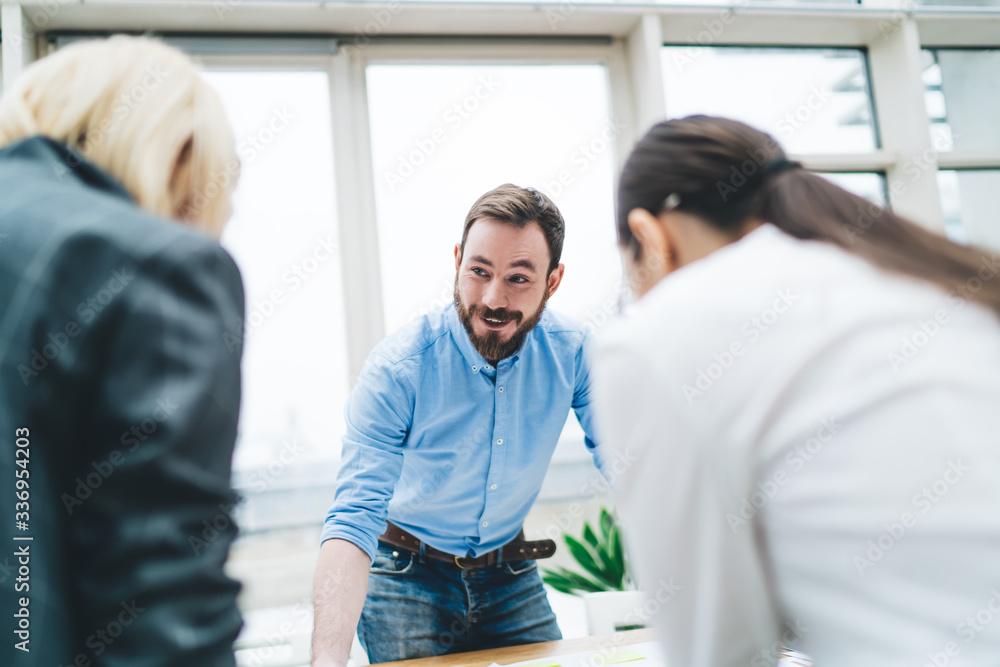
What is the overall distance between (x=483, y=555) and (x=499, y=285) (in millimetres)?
714

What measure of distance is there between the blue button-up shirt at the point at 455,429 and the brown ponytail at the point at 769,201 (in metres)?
0.92

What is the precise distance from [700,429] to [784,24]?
2967 millimetres

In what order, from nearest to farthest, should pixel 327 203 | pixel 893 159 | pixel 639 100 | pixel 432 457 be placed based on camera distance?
pixel 432 457 → pixel 327 203 → pixel 639 100 → pixel 893 159

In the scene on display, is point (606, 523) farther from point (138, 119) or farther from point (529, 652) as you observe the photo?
point (138, 119)

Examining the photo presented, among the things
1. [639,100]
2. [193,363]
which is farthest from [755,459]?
[639,100]

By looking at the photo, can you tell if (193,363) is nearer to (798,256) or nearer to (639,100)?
(798,256)

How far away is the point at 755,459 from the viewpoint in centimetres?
65

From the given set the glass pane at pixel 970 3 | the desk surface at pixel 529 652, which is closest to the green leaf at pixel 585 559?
the desk surface at pixel 529 652

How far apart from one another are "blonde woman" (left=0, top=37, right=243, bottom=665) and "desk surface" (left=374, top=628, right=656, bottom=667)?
0.88 meters

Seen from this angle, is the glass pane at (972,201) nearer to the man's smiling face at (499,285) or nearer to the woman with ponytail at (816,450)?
the man's smiling face at (499,285)

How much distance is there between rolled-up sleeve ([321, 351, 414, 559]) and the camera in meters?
1.51

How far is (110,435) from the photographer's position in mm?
587

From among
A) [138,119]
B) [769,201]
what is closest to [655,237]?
[769,201]

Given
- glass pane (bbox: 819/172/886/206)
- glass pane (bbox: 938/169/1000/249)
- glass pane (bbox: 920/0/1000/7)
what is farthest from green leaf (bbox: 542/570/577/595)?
glass pane (bbox: 920/0/1000/7)
